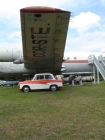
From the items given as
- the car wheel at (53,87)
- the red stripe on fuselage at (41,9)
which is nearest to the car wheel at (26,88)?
the car wheel at (53,87)

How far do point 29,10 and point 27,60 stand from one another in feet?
33.6

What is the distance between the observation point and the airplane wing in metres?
12.0

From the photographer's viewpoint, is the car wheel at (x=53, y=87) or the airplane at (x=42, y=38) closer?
the airplane at (x=42, y=38)

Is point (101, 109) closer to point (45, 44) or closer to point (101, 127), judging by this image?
point (101, 127)

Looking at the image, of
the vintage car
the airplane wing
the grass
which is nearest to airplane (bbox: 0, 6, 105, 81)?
the airplane wing

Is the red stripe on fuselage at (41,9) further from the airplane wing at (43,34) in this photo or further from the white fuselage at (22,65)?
the white fuselage at (22,65)

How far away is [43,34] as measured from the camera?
15.0 m

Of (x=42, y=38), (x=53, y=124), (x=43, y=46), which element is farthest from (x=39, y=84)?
(x=53, y=124)

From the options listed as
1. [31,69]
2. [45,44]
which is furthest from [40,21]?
[31,69]

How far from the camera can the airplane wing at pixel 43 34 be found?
39.4 feet

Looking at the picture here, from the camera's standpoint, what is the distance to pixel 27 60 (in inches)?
849

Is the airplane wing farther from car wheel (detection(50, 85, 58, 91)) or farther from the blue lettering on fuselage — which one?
car wheel (detection(50, 85, 58, 91))

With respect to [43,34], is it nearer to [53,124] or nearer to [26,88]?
→ [26,88]

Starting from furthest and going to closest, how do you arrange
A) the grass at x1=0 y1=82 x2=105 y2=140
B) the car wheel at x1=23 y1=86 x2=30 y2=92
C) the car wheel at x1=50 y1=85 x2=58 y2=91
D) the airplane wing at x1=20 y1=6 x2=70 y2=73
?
the car wheel at x1=50 y1=85 x2=58 y2=91, the car wheel at x1=23 y1=86 x2=30 y2=92, the airplane wing at x1=20 y1=6 x2=70 y2=73, the grass at x1=0 y1=82 x2=105 y2=140
